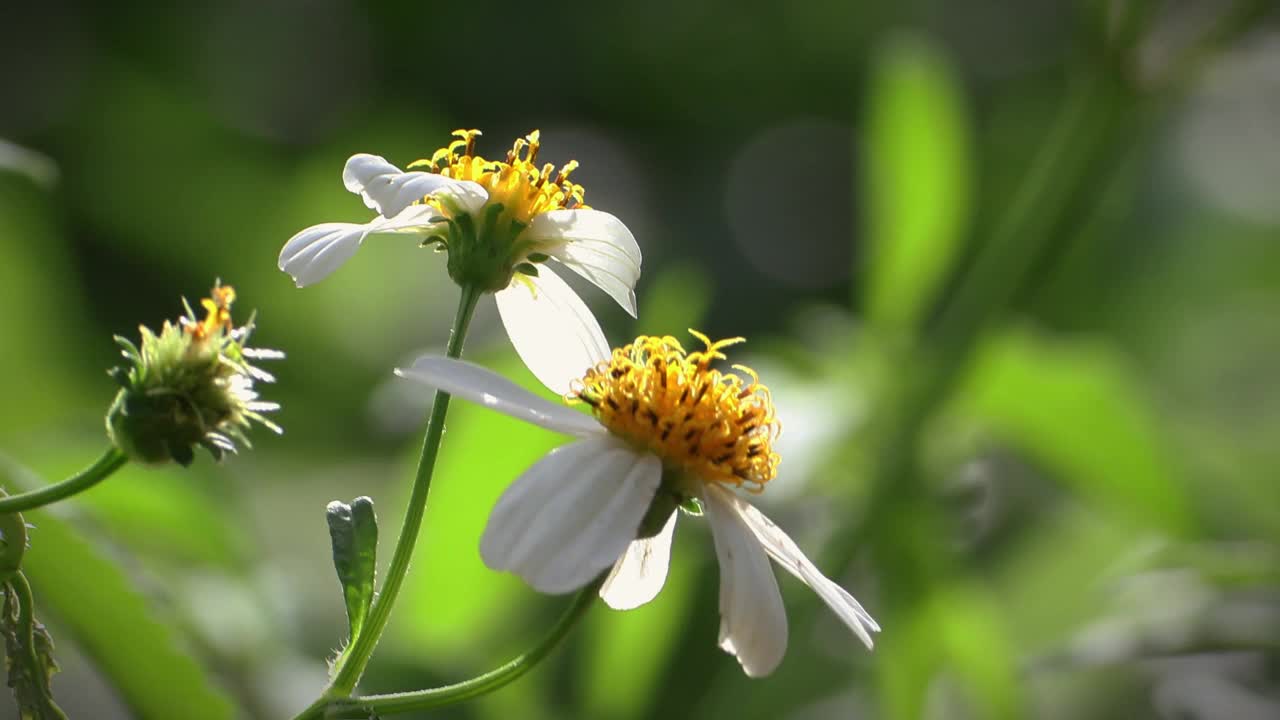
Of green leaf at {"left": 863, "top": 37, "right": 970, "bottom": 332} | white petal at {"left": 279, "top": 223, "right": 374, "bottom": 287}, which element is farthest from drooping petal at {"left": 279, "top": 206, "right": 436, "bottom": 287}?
green leaf at {"left": 863, "top": 37, "right": 970, "bottom": 332}

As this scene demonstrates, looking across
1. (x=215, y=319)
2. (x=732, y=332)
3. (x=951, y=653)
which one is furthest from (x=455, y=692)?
(x=732, y=332)

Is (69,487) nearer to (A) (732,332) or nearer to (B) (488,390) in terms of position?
(B) (488,390)

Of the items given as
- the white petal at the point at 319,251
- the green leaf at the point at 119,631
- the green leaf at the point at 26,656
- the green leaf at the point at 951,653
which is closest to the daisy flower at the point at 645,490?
the white petal at the point at 319,251

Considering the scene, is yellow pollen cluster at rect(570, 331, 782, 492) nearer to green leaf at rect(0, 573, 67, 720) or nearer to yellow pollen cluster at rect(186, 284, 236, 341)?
yellow pollen cluster at rect(186, 284, 236, 341)

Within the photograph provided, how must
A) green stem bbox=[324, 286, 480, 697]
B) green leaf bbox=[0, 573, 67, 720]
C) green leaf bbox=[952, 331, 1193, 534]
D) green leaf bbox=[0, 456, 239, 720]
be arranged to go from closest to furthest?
green leaf bbox=[0, 573, 67, 720] < green stem bbox=[324, 286, 480, 697] < green leaf bbox=[0, 456, 239, 720] < green leaf bbox=[952, 331, 1193, 534]

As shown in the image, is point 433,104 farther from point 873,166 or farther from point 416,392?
point 416,392

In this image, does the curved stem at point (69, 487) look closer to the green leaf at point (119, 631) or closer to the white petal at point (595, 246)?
the green leaf at point (119, 631)

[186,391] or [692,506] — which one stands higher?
[692,506]
